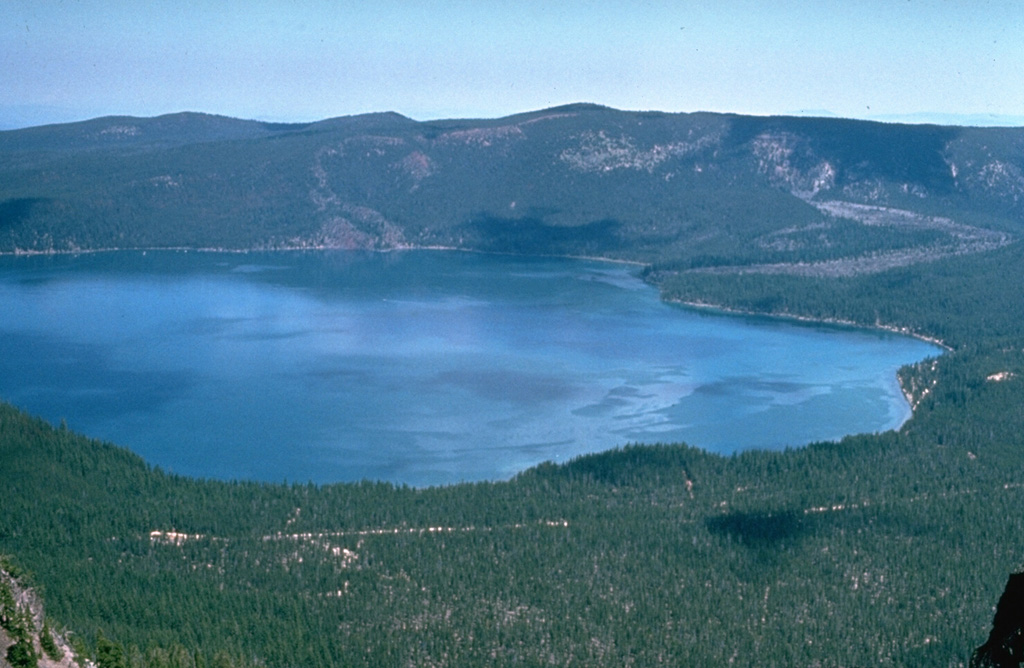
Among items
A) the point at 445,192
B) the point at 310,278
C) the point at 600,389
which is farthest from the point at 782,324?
the point at 445,192

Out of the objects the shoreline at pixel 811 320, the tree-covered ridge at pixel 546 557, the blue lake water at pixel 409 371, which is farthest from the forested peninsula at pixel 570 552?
the blue lake water at pixel 409 371

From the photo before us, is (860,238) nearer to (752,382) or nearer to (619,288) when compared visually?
(619,288)

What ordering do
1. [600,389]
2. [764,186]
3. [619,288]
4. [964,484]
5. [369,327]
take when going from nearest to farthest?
[964,484] → [600,389] → [369,327] → [619,288] → [764,186]

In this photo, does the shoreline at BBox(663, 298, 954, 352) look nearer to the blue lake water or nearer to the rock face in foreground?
the blue lake water

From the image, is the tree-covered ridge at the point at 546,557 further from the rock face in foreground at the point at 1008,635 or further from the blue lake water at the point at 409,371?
the rock face in foreground at the point at 1008,635

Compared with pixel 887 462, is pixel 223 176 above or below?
above

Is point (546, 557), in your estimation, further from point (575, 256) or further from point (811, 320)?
point (575, 256)
